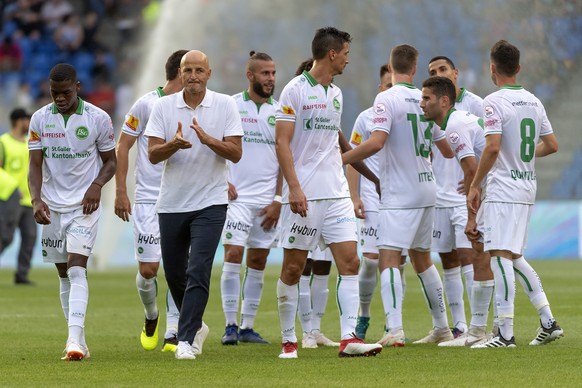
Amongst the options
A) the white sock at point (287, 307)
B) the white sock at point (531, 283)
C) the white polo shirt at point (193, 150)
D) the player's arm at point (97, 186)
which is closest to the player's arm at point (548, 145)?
the white sock at point (531, 283)

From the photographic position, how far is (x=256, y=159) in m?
12.1

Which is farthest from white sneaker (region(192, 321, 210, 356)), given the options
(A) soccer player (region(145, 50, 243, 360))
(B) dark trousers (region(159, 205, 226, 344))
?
(B) dark trousers (region(159, 205, 226, 344))

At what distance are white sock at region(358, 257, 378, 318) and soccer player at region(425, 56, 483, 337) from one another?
589 mm

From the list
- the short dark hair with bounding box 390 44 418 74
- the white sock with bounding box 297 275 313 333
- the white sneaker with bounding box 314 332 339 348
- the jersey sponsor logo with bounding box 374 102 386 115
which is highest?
the short dark hair with bounding box 390 44 418 74

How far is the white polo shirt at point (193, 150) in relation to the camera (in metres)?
9.65

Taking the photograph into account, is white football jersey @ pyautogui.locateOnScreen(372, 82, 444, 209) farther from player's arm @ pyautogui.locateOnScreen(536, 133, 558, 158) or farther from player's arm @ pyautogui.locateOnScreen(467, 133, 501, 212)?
player's arm @ pyautogui.locateOnScreen(536, 133, 558, 158)

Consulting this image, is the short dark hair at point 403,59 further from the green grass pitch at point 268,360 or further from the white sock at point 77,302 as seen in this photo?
the white sock at point 77,302

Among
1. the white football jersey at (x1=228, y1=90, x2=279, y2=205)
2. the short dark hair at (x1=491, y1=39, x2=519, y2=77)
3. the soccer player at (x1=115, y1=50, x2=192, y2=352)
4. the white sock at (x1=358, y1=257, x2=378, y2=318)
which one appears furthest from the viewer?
the white football jersey at (x1=228, y1=90, x2=279, y2=205)

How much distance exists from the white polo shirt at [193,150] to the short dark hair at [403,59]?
5.63 ft

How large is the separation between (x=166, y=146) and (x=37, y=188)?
1.21 meters

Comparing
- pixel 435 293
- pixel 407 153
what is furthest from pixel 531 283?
pixel 407 153

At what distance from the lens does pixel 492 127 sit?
10.2 m

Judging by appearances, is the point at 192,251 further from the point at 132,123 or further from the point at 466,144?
the point at 466,144

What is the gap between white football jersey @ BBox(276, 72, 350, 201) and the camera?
9695mm
